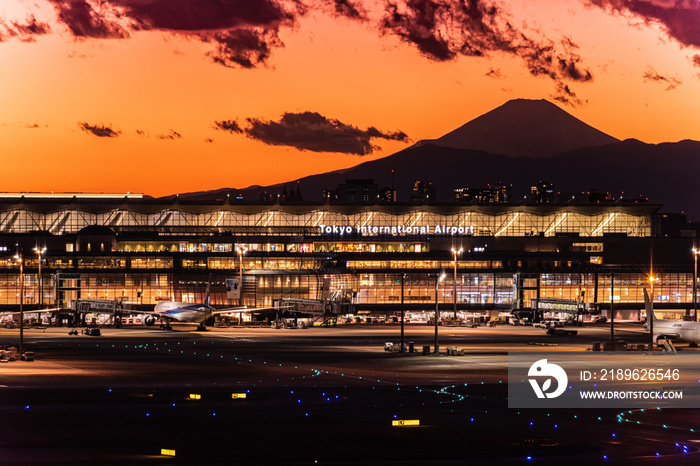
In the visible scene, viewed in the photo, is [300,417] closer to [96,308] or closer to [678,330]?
[678,330]

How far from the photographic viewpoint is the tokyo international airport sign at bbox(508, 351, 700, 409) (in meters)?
58.8

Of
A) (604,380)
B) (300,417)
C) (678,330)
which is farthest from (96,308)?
(300,417)

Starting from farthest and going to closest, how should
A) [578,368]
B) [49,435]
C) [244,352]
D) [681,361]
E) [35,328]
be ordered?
[35,328] < [244,352] < [681,361] < [578,368] < [49,435]

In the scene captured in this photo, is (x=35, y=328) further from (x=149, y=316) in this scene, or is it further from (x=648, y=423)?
(x=648, y=423)

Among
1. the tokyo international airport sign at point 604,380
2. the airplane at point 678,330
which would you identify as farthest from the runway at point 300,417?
the airplane at point 678,330

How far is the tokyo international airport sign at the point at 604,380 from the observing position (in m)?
58.8

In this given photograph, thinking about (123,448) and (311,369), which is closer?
(123,448)

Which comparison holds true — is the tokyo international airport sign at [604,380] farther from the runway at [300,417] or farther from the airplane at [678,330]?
the airplane at [678,330]

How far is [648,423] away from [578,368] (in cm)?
2889

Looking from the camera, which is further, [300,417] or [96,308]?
[96,308]

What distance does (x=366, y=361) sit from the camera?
293 ft

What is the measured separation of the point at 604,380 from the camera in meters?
70.6

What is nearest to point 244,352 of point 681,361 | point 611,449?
point 681,361

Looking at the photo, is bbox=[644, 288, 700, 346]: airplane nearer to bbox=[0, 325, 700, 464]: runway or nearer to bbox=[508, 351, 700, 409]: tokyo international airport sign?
bbox=[508, 351, 700, 409]: tokyo international airport sign
